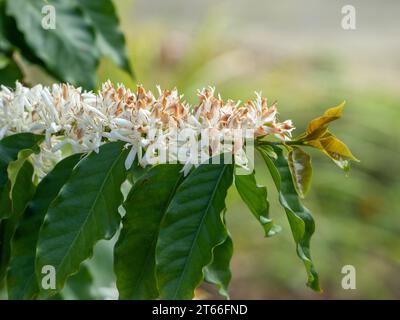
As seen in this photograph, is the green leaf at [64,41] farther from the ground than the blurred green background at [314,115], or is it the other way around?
the green leaf at [64,41]

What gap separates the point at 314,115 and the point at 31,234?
3.70 metres

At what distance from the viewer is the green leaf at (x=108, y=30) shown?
1.66m

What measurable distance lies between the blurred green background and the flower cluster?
2471 mm

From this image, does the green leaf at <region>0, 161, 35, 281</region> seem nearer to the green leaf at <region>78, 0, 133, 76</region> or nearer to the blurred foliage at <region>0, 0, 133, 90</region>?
the blurred foliage at <region>0, 0, 133, 90</region>

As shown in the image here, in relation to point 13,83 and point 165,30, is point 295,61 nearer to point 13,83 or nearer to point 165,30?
point 165,30

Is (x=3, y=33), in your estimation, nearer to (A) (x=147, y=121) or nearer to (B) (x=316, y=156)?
(A) (x=147, y=121)

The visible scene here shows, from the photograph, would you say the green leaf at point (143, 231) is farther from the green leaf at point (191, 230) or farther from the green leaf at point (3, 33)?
the green leaf at point (3, 33)

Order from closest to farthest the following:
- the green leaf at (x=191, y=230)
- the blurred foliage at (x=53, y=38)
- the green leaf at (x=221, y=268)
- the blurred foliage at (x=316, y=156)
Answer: the green leaf at (x=191, y=230) → the green leaf at (x=221, y=268) → the blurred foliage at (x=53, y=38) → the blurred foliage at (x=316, y=156)

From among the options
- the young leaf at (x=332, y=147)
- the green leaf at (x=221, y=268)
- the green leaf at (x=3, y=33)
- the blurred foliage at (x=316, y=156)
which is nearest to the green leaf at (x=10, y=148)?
the green leaf at (x=221, y=268)

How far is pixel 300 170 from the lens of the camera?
1036mm

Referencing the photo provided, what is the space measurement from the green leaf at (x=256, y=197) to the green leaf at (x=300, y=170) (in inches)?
1.8

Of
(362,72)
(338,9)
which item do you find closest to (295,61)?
(362,72)

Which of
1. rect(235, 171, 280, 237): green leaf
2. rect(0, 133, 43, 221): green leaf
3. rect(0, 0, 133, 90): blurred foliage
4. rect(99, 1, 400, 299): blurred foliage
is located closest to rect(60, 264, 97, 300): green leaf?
rect(0, 0, 133, 90): blurred foliage
